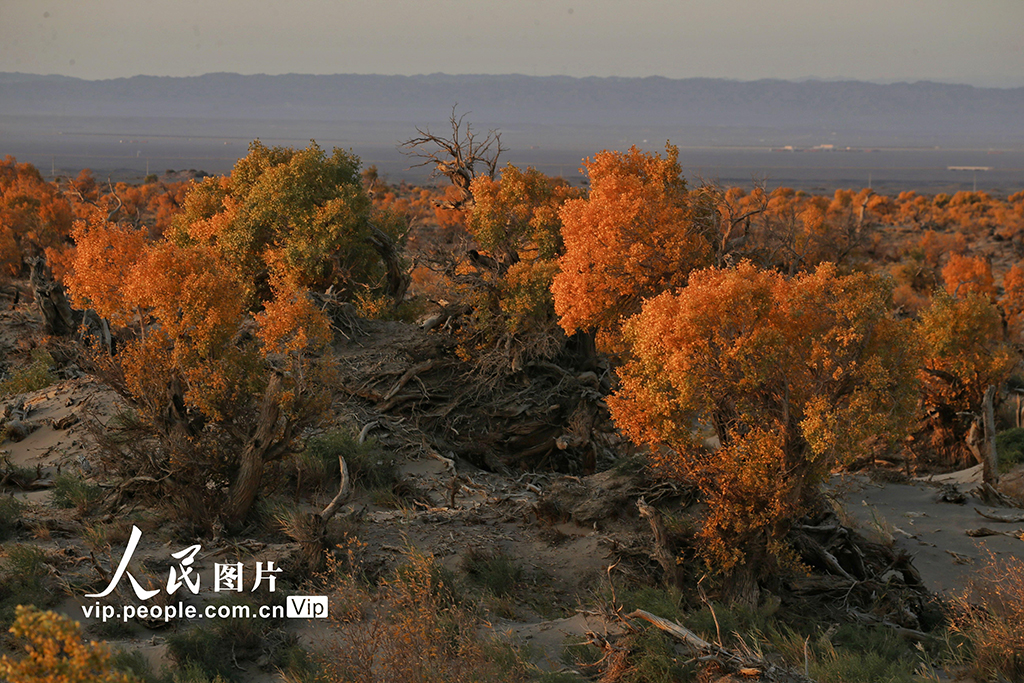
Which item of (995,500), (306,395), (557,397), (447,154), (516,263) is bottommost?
(995,500)

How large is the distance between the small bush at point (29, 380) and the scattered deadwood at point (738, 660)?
15.9 metres

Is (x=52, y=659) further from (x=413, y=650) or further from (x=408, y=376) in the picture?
(x=408, y=376)

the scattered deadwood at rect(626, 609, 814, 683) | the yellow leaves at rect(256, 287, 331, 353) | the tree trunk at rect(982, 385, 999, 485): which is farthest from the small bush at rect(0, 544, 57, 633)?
the tree trunk at rect(982, 385, 999, 485)

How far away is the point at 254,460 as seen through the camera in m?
11.9

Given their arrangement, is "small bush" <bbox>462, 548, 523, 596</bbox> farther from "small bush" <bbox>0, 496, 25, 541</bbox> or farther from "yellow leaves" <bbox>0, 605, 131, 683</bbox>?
"yellow leaves" <bbox>0, 605, 131, 683</bbox>

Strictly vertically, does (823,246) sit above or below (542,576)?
above

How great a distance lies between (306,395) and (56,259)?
74.9 ft

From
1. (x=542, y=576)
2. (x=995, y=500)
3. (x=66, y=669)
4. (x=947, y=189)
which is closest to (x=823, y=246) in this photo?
(x=995, y=500)

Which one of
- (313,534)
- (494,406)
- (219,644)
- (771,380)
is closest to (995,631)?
(771,380)

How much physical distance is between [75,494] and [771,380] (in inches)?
393

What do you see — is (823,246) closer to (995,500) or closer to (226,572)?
(995,500)

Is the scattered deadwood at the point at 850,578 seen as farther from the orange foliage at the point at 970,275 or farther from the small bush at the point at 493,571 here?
the orange foliage at the point at 970,275

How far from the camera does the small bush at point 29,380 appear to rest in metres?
19.0

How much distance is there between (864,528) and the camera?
1409 cm
